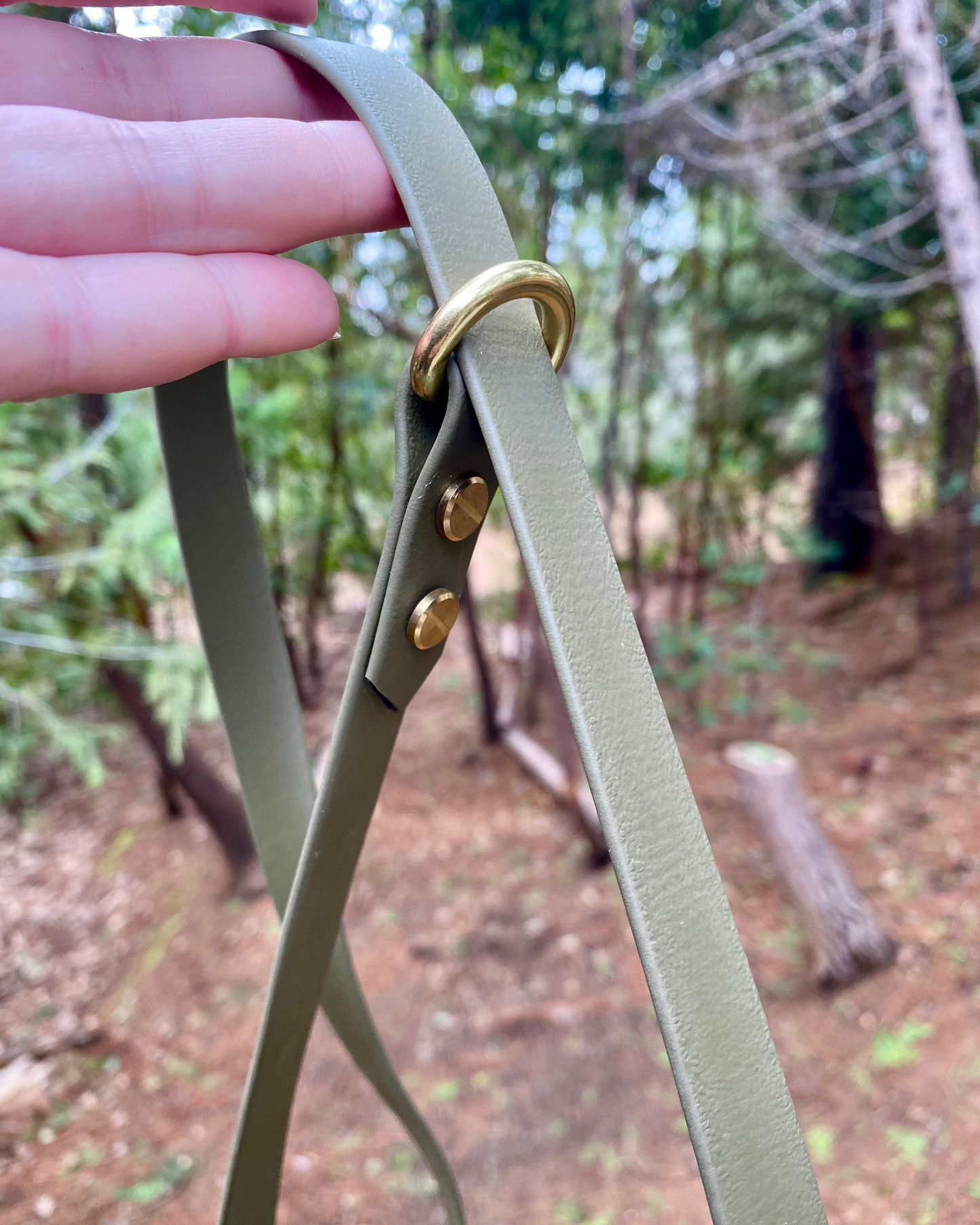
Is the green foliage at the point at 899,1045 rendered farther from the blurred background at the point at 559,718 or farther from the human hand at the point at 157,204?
A: the human hand at the point at 157,204

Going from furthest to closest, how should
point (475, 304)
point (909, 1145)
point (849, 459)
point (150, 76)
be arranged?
1. point (849, 459)
2. point (909, 1145)
3. point (150, 76)
4. point (475, 304)

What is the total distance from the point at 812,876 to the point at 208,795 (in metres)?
2.15

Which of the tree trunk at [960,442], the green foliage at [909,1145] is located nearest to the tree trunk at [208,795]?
the green foliage at [909,1145]

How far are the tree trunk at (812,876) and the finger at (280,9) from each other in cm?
223

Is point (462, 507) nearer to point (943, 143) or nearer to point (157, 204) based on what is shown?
point (157, 204)

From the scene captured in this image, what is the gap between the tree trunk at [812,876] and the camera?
200 centimetres

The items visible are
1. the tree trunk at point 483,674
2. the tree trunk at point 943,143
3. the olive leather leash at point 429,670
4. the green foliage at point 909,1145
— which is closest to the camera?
the olive leather leash at point 429,670

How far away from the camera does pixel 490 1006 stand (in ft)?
7.02

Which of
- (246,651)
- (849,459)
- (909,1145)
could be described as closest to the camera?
(246,651)

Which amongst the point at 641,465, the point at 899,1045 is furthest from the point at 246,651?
the point at 641,465

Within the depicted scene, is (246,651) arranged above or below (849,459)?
above

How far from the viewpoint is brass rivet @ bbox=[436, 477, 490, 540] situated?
1.41 feet

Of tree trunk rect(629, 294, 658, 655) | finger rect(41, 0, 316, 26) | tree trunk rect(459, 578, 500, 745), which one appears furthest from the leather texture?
tree trunk rect(629, 294, 658, 655)

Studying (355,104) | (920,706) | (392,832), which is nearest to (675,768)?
(355,104)
